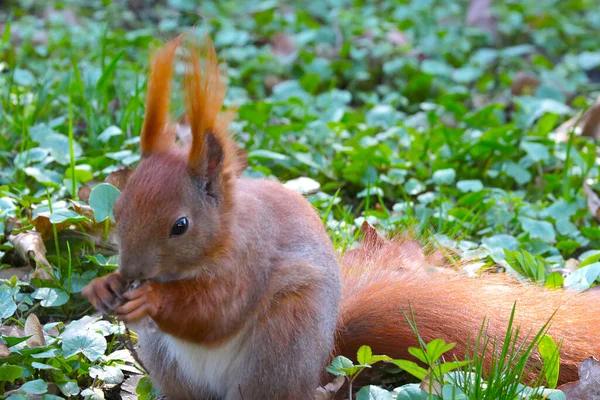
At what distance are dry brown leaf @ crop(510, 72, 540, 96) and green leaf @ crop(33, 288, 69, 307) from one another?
2.70 meters

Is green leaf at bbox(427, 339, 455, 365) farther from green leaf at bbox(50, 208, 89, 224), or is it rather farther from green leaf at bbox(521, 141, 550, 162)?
green leaf at bbox(521, 141, 550, 162)

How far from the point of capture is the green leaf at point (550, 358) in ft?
5.91

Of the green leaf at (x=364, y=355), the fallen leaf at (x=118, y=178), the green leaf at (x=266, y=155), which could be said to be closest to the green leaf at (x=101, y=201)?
the fallen leaf at (x=118, y=178)

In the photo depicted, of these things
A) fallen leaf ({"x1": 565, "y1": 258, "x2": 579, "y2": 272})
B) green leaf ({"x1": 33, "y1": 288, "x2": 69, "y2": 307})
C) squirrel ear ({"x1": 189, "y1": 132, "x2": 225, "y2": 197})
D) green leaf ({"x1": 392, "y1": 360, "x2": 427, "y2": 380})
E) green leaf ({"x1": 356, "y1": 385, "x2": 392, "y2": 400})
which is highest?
squirrel ear ({"x1": 189, "y1": 132, "x2": 225, "y2": 197})

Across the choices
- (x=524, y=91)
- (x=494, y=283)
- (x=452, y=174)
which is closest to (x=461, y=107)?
(x=524, y=91)

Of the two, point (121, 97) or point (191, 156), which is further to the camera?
point (121, 97)

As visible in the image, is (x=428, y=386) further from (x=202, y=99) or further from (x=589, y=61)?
(x=589, y=61)

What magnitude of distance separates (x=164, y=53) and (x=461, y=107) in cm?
226

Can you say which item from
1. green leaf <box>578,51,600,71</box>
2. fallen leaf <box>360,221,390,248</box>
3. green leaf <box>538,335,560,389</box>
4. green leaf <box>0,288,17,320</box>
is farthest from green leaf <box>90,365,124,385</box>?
green leaf <box>578,51,600,71</box>

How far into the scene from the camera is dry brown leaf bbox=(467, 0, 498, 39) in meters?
4.94

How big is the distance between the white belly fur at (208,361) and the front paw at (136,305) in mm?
158

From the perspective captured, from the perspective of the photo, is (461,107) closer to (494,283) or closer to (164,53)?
(494,283)

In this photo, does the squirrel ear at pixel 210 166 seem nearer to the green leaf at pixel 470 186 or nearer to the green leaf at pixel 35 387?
the green leaf at pixel 35 387

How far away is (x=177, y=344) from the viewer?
6.11 feet
